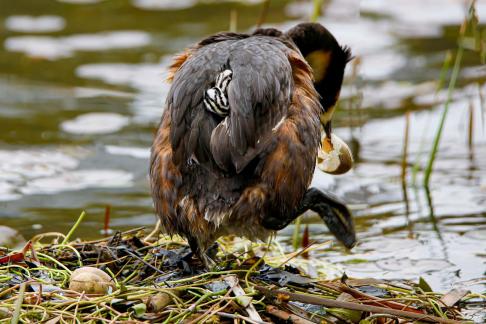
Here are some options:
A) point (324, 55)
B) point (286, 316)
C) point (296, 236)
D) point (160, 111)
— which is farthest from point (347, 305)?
point (160, 111)

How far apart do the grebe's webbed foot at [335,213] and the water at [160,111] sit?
0.36 meters

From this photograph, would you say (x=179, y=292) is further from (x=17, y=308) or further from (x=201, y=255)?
(x=17, y=308)

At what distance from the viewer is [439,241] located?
6188 mm

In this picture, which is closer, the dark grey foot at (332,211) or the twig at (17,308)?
the twig at (17,308)

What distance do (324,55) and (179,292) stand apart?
245 centimetres

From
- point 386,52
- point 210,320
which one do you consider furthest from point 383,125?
point 210,320

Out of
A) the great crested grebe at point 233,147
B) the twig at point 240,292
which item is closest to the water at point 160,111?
the great crested grebe at point 233,147

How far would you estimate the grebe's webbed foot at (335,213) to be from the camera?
519 cm

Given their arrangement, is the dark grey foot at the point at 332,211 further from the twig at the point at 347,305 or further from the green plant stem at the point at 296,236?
the twig at the point at 347,305

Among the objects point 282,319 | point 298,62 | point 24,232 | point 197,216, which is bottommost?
point 24,232

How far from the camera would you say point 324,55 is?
6.21 meters

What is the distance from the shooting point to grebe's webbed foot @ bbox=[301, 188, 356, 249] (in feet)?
17.0

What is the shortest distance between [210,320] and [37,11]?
27.2ft

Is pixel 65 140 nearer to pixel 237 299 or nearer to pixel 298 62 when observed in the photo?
pixel 298 62
